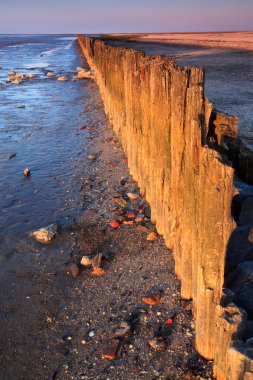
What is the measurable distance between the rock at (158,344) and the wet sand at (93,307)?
42mm

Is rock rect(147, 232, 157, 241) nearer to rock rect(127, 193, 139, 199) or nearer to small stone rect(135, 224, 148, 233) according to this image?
small stone rect(135, 224, 148, 233)

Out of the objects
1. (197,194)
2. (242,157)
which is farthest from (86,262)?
(242,157)

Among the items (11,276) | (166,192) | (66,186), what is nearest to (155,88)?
(166,192)

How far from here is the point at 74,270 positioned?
5.30m

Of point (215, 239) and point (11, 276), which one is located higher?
point (215, 239)

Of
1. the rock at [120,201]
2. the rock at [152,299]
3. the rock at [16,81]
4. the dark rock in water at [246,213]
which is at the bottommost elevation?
the rock at [16,81]

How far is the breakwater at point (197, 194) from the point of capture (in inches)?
117

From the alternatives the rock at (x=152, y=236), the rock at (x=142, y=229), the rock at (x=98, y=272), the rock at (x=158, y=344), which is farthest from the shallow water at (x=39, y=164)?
the rock at (x=158, y=344)

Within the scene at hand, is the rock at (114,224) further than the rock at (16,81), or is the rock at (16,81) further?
the rock at (16,81)

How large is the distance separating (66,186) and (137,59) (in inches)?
128

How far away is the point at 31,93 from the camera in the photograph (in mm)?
21781

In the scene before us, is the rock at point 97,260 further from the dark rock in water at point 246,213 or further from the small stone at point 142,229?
the dark rock in water at point 246,213

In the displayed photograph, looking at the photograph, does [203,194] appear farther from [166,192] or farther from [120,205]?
[120,205]

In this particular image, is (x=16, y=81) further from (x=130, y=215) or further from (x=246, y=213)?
(x=246, y=213)
